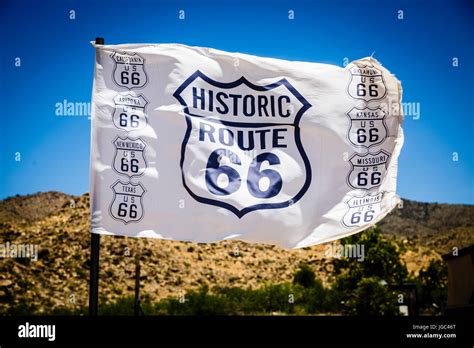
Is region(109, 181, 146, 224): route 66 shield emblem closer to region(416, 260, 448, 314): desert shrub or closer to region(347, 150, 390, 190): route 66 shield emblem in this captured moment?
region(347, 150, 390, 190): route 66 shield emblem

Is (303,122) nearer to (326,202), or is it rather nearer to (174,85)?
(326,202)

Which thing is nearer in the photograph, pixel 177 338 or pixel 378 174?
pixel 177 338

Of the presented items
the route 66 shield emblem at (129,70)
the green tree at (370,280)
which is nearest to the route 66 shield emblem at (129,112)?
the route 66 shield emblem at (129,70)

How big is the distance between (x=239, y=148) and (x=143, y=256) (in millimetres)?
70326

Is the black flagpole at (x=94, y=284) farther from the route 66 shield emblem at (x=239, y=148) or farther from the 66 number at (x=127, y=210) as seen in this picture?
the route 66 shield emblem at (x=239, y=148)

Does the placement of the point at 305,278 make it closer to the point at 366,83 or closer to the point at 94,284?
the point at 366,83

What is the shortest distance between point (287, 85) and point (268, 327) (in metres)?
3.75

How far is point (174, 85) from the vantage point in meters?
9.34

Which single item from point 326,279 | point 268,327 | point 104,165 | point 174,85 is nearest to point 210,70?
point 174,85

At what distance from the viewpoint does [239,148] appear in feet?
30.7

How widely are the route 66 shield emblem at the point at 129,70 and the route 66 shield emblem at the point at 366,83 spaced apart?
8.55 ft

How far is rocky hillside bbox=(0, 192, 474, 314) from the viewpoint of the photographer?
67500 mm

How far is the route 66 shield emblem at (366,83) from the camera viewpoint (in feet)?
32.2

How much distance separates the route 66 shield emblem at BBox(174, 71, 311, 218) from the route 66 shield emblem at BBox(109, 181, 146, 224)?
0.61m
